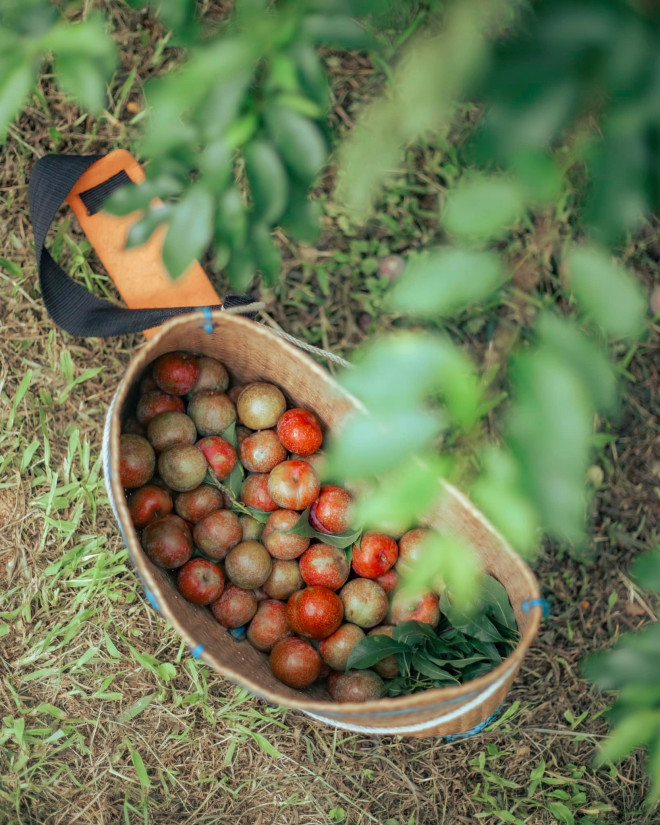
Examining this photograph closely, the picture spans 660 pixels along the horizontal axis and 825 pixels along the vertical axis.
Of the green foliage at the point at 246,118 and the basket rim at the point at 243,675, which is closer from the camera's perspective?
the green foliage at the point at 246,118

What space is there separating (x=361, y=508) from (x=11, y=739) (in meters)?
1.94

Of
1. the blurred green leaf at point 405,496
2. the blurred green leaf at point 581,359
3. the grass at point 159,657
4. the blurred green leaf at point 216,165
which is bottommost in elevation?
the grass at point 159,657

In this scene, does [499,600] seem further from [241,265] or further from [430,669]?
[241,265]

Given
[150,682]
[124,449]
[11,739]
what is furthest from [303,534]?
[11,739]

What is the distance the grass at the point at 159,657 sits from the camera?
2.09m

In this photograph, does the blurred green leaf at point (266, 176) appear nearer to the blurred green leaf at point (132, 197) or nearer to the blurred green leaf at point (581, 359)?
the blurred green leaf at point (132, 197)

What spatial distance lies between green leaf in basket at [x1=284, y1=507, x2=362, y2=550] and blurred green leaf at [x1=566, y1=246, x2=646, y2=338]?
1.22 meters

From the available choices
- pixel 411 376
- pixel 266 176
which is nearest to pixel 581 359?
pixel 411 376

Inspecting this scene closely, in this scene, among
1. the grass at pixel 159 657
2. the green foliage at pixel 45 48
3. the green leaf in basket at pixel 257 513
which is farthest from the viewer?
the grass at pixel 159 657

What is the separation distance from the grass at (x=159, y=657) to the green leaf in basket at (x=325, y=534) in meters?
0.64

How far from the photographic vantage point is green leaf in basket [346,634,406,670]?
1735mm

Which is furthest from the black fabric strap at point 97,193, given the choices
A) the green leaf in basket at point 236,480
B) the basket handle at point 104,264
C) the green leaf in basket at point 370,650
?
the green leaf in basket at point 370,650

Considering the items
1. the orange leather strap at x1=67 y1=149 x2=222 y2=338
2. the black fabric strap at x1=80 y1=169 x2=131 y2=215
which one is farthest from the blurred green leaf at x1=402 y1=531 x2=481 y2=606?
the black fabric strap at x1=80 y1=169 x2=131 y2=215

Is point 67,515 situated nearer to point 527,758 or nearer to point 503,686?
point 503,686
